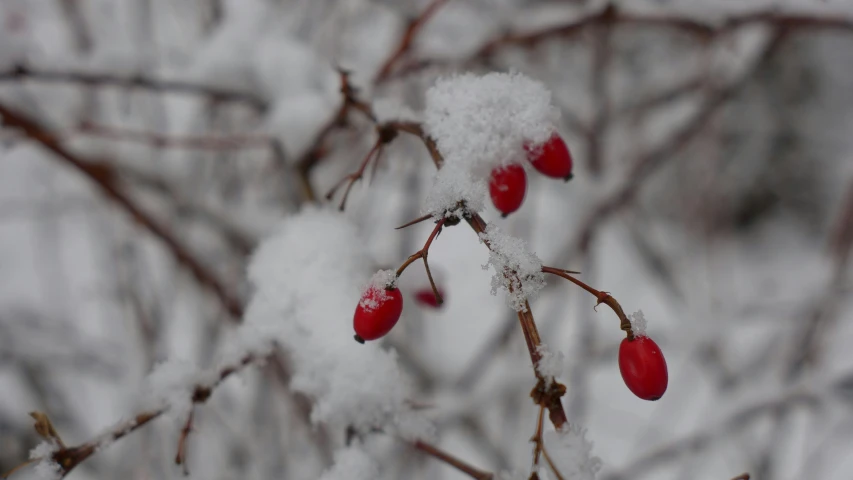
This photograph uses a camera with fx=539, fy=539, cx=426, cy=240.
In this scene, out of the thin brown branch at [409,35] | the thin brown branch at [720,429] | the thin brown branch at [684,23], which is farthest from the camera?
the thin brown branch at [720,429]

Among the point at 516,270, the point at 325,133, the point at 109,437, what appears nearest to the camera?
the point at 516,270

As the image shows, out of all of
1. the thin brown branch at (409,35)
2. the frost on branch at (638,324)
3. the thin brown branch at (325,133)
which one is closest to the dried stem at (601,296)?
the frost on branch at (638,324)

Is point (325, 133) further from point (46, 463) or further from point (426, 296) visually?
point (46, 463)

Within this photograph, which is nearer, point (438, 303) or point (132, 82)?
point (438, 303)

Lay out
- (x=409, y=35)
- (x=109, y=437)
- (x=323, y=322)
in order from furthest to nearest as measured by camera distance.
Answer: (x=409, y=35) < (x=323, y=322) < (x=109, y=437)

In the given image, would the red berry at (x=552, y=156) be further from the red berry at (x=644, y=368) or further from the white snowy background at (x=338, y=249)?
the red berry at (x=644, y=368)

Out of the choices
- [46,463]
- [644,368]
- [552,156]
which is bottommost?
[46,463]

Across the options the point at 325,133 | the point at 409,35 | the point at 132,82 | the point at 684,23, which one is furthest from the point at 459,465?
the point at 684,23
